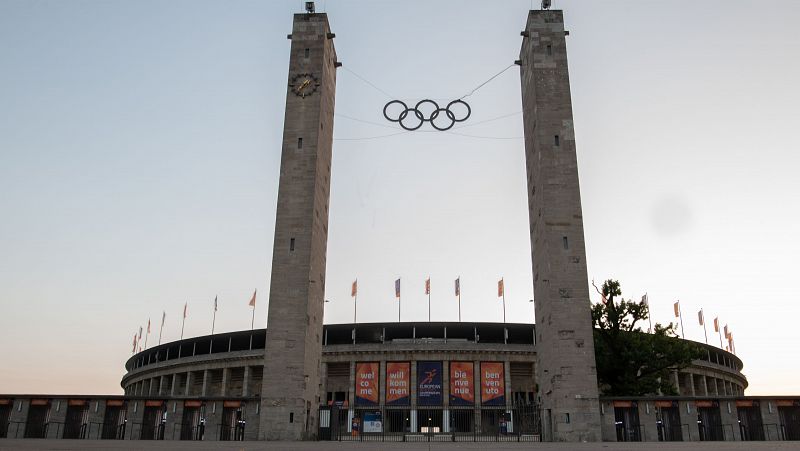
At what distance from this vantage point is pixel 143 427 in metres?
44.5

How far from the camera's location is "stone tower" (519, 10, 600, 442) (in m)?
43.1

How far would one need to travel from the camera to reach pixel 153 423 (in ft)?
147

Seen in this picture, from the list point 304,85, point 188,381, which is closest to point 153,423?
point 304,85

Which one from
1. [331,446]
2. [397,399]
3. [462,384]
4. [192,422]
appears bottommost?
[331,446]

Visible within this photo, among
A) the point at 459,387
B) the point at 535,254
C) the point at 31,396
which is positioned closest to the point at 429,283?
the point at 459,387

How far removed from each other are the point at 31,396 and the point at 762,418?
50951 millimetres

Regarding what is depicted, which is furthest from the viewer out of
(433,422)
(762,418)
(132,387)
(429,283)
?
(132,387)

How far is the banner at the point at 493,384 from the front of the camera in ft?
255

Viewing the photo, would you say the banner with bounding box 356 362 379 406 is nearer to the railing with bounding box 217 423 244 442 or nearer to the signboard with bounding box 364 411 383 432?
the signboard with bounding box 364 411 383 432

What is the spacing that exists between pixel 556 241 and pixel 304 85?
23881mm

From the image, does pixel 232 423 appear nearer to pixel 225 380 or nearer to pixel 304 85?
pixel 304 85

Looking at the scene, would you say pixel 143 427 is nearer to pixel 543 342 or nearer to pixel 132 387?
pixel 543 342

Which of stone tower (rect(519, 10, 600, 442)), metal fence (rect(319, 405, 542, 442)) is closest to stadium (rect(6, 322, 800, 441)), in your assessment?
metal fence (rect(319, 405, 542, 442))

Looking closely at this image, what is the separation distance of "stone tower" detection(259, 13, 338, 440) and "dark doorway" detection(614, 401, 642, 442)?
21.8 meters
